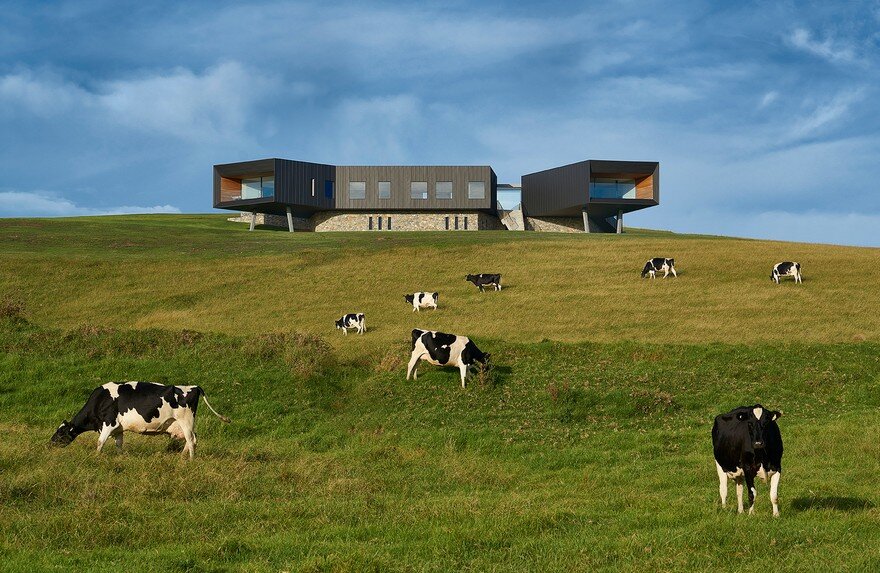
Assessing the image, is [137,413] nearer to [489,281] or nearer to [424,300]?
[424,300]

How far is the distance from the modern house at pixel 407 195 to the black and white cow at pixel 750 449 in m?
79.1

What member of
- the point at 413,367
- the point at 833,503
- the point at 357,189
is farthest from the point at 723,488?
the point at 357,189

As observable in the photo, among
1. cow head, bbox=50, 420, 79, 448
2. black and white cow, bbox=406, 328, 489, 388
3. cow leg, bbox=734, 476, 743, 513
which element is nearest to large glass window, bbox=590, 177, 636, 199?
black and white cow, bbox=406, 328, 489, 388

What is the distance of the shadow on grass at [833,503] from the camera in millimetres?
13344

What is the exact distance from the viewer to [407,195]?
9712 cm

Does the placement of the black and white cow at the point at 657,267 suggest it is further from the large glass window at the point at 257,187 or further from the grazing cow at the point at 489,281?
the large glass window at the point at 257,187

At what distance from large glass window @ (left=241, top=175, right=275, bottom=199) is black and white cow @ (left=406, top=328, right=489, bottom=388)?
66.0 meters

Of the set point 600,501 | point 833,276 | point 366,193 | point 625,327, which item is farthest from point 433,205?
point 600,501

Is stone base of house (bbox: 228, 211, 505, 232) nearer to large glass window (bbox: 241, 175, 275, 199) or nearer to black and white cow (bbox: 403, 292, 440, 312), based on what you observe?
large glass window (bbox: 241, 175, 275, 199)

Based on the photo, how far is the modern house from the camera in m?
91.8

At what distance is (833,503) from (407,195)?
85.5 m

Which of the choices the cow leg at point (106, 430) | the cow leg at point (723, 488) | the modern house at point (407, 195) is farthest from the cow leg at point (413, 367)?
the modern house at point (407, 195)

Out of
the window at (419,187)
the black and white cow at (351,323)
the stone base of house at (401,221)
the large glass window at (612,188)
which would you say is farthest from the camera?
the stone base of house at (401,221)

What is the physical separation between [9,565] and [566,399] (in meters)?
18.3
